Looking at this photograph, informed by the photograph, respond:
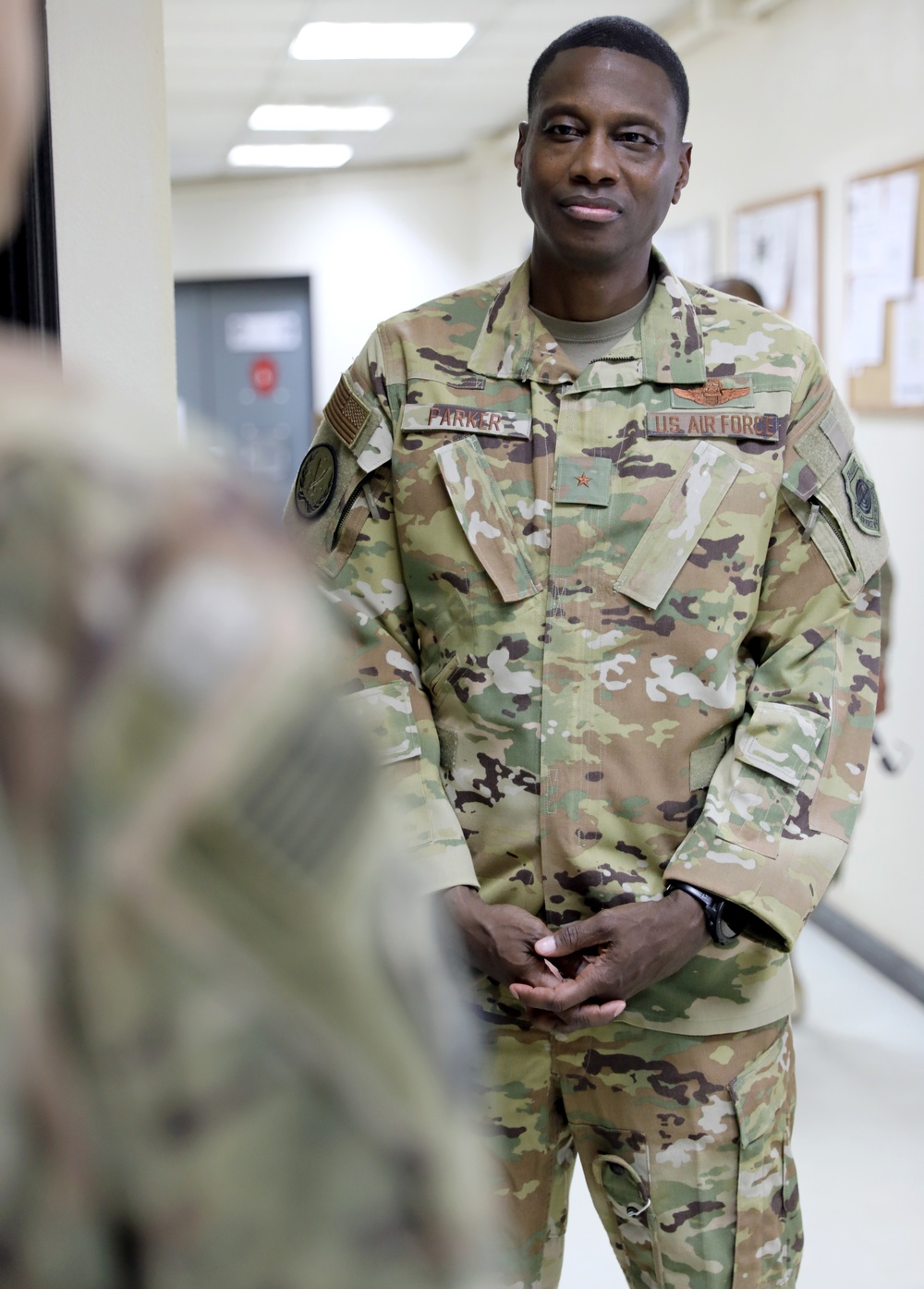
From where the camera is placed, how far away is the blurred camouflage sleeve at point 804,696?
1.27 meters

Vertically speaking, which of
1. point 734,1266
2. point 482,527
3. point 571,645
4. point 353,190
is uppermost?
point 353,190

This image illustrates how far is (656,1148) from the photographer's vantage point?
1286mm

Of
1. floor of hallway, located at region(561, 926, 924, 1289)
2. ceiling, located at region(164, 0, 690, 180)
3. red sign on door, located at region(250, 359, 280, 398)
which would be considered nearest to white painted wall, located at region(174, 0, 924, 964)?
floor of hallway, located at region(561, 926, 924, 1289)

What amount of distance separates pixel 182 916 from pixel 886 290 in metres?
3.33

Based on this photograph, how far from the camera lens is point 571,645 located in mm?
1304

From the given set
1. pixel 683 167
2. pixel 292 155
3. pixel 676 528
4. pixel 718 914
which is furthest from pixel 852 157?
pixel 292 155

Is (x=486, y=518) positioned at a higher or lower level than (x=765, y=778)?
higher

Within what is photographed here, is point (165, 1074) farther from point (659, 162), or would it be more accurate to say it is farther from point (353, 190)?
point (353, 190)

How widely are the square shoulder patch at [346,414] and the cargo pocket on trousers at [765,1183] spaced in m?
0.78

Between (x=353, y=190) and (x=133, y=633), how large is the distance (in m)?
8.64

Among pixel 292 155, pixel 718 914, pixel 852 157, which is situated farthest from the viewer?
pixel 292 155

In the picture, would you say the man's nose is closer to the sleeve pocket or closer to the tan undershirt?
the tan undershirt

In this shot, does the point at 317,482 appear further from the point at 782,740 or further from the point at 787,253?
the point at 787,253

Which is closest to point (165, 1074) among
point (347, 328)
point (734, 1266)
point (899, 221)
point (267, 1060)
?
point (267, 1060)
